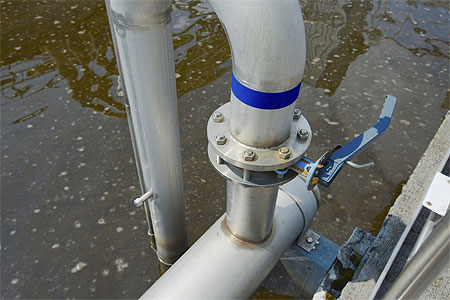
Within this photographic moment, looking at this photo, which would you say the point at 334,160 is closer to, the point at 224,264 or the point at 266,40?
the point at 266,40

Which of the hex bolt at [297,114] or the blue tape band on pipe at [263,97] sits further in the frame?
the hex bolt at [297,114]

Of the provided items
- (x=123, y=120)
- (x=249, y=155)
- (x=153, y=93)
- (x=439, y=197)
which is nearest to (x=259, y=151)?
(x=249, y=155)

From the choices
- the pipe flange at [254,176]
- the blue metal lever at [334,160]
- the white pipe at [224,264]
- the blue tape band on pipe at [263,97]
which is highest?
the blue tape band on pipe at [263,97]

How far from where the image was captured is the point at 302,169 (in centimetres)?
89

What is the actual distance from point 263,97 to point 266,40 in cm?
13

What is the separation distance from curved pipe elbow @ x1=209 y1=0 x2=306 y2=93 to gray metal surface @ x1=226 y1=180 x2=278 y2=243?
1.12 feet

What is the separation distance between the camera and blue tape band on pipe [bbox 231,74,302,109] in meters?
0.78

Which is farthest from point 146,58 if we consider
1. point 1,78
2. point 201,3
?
point 201,3

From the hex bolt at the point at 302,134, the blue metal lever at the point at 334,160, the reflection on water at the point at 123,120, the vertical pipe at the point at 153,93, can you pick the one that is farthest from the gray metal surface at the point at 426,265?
the reflection on water at the point at 123,120

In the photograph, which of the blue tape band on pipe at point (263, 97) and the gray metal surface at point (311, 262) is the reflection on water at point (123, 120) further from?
the blue tape band on pipe at point (263, 97)

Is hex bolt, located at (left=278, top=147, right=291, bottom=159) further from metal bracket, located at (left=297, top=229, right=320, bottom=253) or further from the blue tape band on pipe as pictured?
metal bracket, located at (left=297, top=229, right=320, bottom=253)

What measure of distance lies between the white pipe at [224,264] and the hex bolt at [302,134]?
49cm

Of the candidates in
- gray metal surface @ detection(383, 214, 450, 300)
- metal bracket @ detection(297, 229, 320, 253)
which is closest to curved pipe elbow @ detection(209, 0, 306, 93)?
gray metal surface @ detection(383, 214, 450, 300)

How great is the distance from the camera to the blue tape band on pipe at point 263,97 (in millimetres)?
785
